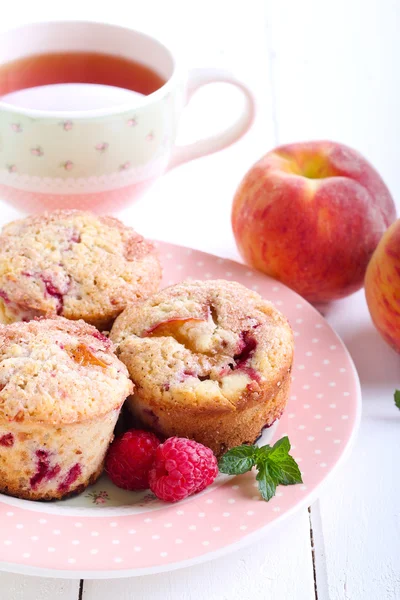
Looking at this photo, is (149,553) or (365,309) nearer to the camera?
(149,553)

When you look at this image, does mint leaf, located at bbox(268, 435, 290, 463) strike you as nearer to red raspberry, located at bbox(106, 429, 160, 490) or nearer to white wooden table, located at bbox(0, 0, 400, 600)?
white wooden table, located at bbox(0, 0, 400, 600)

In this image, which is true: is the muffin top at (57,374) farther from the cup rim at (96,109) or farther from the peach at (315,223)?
the peach at (315,223)

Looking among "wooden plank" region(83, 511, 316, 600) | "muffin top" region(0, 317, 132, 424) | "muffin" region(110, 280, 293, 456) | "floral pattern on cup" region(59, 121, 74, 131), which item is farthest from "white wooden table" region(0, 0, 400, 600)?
"floral pattern on cup" region(59, 121, 74, 131)

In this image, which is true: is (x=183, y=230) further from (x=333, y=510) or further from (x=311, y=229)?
(x=333, y=510)

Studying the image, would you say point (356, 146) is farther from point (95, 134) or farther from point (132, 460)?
point (132, 460)

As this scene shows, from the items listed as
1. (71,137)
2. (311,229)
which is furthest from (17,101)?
(311,229)

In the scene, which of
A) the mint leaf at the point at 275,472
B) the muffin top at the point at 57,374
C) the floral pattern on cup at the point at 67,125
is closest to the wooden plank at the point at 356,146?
the mint leaf at the point at 275,472
